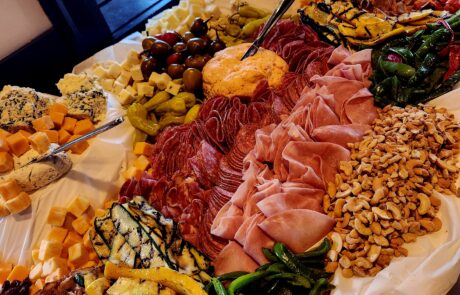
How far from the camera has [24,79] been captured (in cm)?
348

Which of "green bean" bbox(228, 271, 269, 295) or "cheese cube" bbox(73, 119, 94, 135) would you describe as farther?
"cheese cube" bbox(73, 119, 94, 135)

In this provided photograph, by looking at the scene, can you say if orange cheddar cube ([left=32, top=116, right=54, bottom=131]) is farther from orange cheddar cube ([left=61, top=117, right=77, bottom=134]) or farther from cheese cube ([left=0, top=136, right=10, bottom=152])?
cheese cube ([left=0, top=136, right=10, bottom=152])

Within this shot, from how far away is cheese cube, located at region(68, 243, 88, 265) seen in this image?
2039 mm

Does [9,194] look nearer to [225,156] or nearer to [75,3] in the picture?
[225,156]

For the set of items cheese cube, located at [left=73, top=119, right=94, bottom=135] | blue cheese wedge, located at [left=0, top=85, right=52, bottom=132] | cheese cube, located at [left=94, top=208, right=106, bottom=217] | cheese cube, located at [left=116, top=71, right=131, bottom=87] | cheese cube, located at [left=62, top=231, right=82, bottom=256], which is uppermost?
blue cheese wedge, located at [left=0, top=85, right=52, bottom=132]

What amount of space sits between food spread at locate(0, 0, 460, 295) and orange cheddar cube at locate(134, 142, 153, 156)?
13 millimetres

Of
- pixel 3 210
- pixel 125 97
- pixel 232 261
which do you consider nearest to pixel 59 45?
pixel 125 97

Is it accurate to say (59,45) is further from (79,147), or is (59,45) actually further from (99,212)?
(99,212)

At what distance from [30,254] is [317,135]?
72.7 inches

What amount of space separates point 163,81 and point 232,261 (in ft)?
5.50

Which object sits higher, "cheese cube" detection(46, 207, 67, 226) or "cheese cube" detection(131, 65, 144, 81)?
"cheese cube" detection(131, 65, 144, 81)

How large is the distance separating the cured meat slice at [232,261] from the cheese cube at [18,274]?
3.92 ft

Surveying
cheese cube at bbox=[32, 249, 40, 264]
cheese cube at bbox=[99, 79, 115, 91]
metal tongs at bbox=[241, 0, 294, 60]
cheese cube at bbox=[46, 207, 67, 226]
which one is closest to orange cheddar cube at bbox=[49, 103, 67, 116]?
cheese cube at bbox=[99, 79, 115, 91]

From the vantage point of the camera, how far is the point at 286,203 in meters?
1.66
